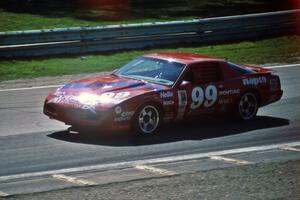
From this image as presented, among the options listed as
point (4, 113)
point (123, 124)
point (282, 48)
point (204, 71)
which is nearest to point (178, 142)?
point (123, 124)

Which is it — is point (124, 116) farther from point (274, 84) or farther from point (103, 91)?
point (274, 84)

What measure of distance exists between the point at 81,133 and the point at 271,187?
163 inches

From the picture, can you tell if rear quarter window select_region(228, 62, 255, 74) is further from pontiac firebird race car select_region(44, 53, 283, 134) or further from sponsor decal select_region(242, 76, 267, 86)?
sponsor decal select_region(242, 76, 267, 86)

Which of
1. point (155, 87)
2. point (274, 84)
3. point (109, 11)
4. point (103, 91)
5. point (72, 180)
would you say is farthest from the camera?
point (109, 11)

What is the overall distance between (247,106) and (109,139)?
3081 millimetres

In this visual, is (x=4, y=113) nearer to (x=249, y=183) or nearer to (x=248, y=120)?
(x=248, y=120)

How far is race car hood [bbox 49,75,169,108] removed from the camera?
1142cm

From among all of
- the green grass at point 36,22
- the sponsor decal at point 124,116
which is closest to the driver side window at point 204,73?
the sponsor decal at point 124,116

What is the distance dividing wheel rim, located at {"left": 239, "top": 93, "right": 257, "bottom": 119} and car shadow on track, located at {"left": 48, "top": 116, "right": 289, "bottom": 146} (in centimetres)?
14

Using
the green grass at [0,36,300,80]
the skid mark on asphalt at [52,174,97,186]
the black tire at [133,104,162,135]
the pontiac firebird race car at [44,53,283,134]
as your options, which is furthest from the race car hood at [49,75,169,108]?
the green grass at [0,36,300,80]

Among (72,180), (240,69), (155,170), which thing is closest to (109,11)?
(240,69)

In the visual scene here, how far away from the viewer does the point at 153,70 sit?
12547mm

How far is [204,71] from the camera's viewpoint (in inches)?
499

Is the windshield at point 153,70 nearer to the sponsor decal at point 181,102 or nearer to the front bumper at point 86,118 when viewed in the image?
the sponsor decal at point 181,102
